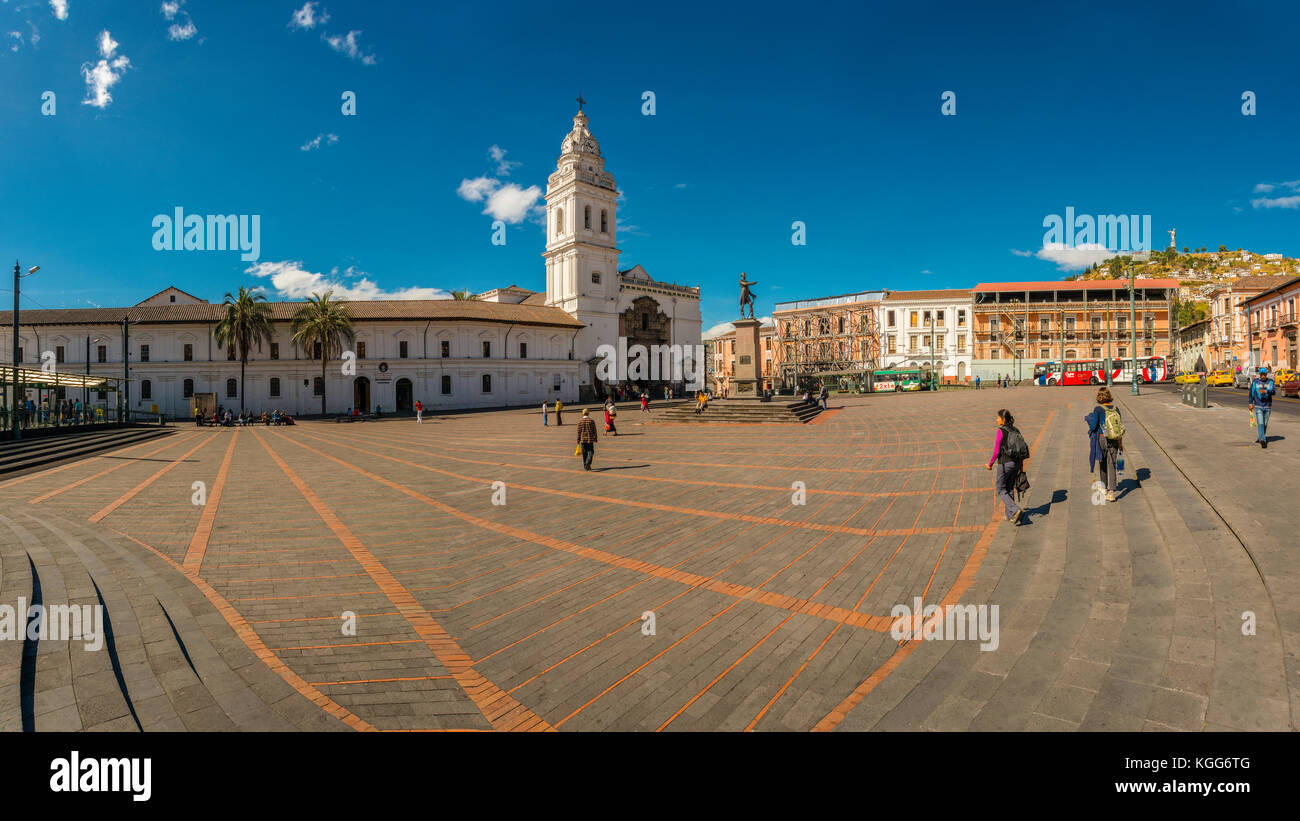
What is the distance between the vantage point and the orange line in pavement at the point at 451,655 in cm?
351

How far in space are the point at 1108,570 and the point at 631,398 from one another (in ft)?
178

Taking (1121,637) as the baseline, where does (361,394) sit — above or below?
above

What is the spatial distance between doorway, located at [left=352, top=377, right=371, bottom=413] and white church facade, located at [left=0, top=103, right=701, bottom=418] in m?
0.10

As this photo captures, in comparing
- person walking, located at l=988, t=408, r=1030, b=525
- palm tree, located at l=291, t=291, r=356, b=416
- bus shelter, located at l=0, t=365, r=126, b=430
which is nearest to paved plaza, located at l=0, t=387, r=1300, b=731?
person walking, located at l=988, t=408, r=1030, b=525

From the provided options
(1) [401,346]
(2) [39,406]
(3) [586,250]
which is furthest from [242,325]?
(3) [586,250]

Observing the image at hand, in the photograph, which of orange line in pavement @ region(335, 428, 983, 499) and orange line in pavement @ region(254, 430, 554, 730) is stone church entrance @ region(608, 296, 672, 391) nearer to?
orange line in pavement @ region(335, 428, 983, 499)

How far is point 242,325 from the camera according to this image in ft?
140

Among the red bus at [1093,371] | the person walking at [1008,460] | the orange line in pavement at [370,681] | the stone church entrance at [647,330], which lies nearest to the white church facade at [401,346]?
the stone church entrance at [647,330]

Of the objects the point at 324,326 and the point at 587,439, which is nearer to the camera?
the point at 587,439

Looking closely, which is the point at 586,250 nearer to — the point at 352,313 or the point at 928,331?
the point at 352,313

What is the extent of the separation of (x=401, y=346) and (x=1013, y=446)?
49774 mm

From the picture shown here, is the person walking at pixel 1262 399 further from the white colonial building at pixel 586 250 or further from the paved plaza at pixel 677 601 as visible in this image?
the white colonial building at pixel 586 250

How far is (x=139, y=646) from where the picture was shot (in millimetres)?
4434
